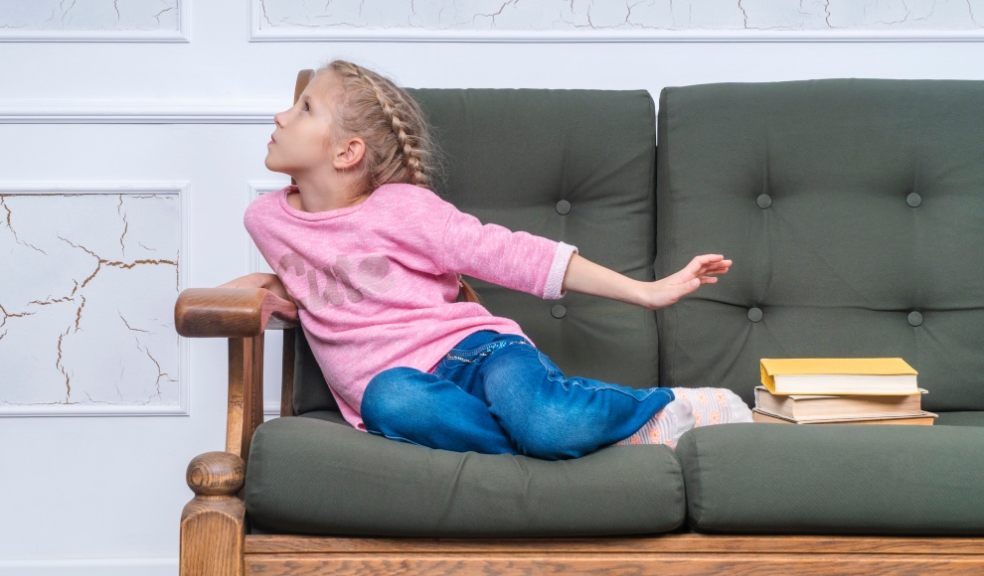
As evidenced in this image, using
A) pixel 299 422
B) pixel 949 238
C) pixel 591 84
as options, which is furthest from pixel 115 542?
pixel 949 238

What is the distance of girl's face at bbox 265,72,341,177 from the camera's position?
1582 mm

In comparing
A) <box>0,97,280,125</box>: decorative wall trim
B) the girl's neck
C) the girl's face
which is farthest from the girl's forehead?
<box>0,97,280,125</box>: decorative wall trim

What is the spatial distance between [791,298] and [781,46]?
607mm

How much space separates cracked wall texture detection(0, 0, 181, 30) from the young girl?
570 mm

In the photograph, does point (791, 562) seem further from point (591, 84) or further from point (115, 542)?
point (115, 542)

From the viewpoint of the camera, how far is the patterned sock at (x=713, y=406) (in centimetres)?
144

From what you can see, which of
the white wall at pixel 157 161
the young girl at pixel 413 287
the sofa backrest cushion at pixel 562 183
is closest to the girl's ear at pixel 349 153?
the young girl at pixel 413 287

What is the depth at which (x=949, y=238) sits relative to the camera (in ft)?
5.54

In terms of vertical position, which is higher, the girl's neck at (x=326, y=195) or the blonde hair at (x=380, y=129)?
the blonde hair at (x=380, y=129)

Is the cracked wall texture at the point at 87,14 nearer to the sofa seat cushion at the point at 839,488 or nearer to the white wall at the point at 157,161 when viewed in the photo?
the white wall at the point at 157,161

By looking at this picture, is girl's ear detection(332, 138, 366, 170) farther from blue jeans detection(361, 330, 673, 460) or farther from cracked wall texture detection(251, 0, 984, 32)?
cracked wall texture detection(251, 0, 984, 32)

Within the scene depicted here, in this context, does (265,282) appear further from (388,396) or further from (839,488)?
(839,488)

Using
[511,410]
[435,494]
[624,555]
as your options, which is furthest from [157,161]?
[624,555]

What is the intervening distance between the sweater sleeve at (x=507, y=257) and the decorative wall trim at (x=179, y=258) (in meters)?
0.73
